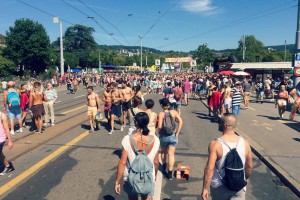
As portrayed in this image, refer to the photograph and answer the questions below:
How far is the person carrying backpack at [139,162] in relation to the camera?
11.7ft

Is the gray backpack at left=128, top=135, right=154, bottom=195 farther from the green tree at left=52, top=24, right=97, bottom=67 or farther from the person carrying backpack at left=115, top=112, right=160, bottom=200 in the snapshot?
the green tree at left=52, top=24, right=97, bottom=67

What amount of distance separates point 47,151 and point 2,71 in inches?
1935

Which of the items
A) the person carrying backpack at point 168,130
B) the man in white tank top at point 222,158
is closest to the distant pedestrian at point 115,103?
the person carrying backpack at point 168,130

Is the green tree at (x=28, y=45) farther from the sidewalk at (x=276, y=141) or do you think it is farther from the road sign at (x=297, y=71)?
the road sign at (x=297, y=71)

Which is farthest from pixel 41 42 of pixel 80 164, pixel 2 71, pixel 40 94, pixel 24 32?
pixel 80 164

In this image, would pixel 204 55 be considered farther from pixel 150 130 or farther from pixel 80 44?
pixel 150 130

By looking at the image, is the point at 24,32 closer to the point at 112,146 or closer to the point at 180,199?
the point at 112,146

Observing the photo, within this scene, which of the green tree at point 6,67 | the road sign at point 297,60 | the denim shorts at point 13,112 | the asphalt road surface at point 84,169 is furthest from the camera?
the green tree at point 6,67

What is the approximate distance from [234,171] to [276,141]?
22.3 feet

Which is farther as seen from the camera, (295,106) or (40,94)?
(295,106)

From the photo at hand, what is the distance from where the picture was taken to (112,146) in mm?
8859

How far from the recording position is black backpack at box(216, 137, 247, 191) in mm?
3366

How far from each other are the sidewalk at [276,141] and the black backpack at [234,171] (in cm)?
291

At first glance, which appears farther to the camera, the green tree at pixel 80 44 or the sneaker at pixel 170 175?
the green tree at pixel 80 44
